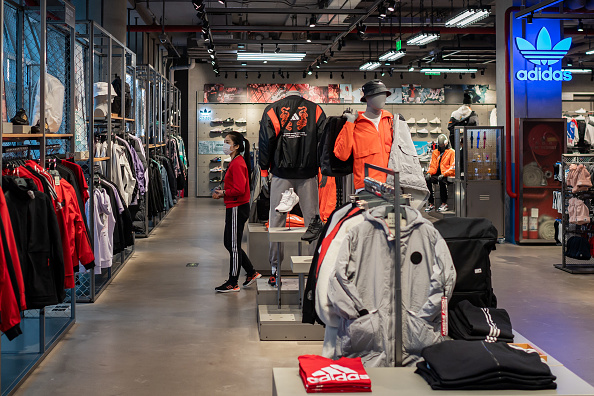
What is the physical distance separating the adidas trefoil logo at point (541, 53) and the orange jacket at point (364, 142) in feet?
21.3

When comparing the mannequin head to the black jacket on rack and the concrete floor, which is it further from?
the black jacket on rack

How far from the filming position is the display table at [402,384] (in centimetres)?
249

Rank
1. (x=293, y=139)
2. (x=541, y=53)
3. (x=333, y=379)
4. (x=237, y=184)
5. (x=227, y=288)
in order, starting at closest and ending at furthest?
(x=333, y=379)
(x=293, y=139)
(x=237, y=184)
(x=227, y=288)
(x=541, y=53)

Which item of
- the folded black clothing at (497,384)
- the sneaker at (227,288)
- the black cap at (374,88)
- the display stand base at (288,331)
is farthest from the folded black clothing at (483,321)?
the sneaker at (227,288)

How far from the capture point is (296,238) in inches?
216

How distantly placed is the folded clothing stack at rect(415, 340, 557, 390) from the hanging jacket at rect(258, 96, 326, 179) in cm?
374

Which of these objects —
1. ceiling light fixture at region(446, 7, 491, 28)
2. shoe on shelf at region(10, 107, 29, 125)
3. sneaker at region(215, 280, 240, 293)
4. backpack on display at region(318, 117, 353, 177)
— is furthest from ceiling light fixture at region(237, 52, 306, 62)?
shoe on shelf at region(10, 107, 29, 125)

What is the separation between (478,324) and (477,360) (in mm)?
538

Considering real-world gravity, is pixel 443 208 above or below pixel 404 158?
below

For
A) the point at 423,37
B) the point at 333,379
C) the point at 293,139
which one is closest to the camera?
the point at 333,379

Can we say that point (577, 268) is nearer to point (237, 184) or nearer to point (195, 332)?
point (237, 184)

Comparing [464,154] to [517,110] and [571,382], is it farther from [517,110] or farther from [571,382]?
[571,382]


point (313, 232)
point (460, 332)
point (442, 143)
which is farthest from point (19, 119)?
point (442, 143)

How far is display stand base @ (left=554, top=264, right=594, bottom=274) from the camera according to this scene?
841 cm
